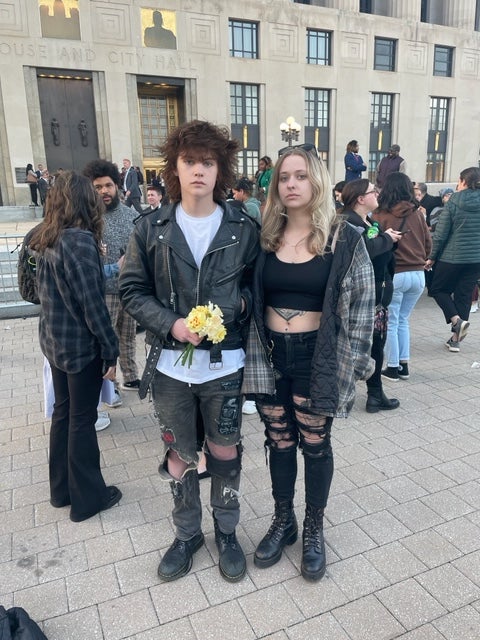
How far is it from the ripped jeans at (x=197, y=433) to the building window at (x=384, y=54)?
33.5 meters

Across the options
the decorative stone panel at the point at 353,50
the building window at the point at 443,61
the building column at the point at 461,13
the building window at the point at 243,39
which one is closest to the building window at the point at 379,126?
the decorative stone panel at the point at 353,50

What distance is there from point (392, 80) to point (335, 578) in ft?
111

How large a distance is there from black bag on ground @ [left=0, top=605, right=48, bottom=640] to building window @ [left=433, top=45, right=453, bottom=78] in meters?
37.9

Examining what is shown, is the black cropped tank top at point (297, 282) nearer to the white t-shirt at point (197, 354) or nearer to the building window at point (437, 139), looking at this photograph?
the white t-shirt at point (197, 354)

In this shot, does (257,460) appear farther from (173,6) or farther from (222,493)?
(173,6)

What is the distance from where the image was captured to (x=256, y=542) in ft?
9.10

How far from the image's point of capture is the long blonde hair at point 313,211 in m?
2.33

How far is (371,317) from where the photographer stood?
2.45 meters

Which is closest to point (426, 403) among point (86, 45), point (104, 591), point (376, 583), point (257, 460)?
point (257, 460)

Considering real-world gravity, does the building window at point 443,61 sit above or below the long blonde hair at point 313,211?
above

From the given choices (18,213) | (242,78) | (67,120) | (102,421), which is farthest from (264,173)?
(242,78)

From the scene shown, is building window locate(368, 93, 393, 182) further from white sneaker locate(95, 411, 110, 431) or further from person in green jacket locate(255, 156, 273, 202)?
white sneaker locate(95, 411, 110, 431)

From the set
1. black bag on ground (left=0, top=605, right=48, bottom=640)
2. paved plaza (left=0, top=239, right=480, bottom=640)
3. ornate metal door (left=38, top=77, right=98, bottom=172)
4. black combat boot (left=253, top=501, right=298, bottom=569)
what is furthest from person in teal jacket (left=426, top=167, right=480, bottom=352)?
ornate metal door (left=38, top=77, right=98, bottom=172)

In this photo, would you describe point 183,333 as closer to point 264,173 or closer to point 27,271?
point 27,271
